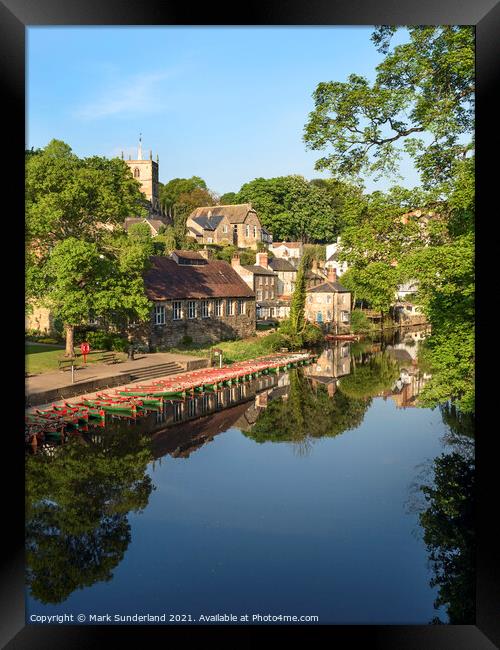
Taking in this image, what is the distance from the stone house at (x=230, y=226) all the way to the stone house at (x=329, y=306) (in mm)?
5340

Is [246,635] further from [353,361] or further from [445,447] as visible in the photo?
[353,361]

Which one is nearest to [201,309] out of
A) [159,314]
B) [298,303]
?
[159,314]

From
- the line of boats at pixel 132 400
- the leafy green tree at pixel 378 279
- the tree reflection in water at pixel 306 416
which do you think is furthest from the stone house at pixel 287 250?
the leafy green tree at pixel 378 279

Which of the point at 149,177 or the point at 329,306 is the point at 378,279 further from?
the point at 149,177

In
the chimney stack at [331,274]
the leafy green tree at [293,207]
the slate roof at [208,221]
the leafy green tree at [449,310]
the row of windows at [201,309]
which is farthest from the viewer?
the slate roof at [208,221]

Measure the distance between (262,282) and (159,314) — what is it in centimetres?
1132

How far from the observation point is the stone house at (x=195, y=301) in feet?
87.0

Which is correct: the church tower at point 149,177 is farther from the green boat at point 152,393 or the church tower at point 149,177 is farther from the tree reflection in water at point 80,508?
the tree reflection in water at point 80,508

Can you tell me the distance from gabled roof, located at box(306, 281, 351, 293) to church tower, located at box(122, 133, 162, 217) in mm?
13118

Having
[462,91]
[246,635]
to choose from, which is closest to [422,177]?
[462,91]

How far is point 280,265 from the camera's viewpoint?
40.1 metres

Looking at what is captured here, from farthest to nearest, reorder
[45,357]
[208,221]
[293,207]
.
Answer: [208,221] < [293,207] < [45,357]

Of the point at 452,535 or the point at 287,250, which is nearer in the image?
the point at 452,535
